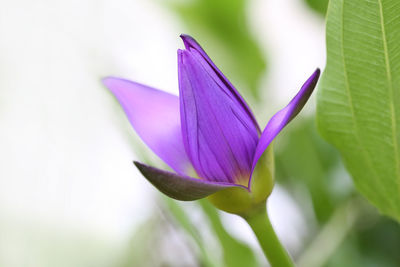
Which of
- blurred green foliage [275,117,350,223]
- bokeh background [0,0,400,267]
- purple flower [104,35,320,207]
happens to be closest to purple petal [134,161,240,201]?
purple flower [104,35,320,207]

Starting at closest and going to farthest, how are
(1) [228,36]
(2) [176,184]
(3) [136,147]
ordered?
1. (2) [176,184]
2. (3) [136,147]
3. (1) [228,36]

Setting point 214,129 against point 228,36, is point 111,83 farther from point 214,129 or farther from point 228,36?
point 228,36

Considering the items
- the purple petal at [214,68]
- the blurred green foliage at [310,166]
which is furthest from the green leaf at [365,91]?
the blurred green foliage at [310,166]

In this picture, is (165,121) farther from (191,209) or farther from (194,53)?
(191,209)

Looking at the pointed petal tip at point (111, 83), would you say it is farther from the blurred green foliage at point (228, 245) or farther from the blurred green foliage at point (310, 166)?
the blurred green foliage at point (310, 166)

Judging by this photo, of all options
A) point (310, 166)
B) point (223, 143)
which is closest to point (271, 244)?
point (223, 143)

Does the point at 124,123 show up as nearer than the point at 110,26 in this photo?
Yes

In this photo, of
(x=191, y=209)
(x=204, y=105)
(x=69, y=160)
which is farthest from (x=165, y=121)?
(x=69, y=160)
